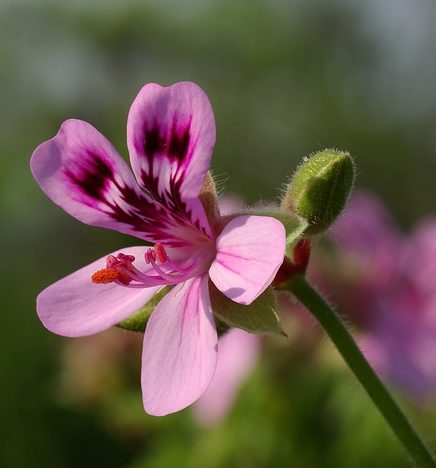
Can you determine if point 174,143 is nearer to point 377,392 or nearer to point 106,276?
point 106,276

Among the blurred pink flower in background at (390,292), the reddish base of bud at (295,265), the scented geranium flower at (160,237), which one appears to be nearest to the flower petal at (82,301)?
the scented geranium flower at (160,237)

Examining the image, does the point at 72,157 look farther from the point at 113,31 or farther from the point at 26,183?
the point at 113,31

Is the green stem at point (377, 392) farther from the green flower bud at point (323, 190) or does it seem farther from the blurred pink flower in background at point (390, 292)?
the blurred pink flower in background at point (390, 292)

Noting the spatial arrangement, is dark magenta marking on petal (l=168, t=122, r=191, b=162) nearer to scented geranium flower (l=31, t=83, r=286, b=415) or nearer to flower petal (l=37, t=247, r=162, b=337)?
scented geranium flower (l=31, t=83, r=286, b=415)

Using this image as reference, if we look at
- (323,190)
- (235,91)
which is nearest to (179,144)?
(323,190)

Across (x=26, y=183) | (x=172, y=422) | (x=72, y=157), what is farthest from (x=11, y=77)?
(x=72, y=157)
